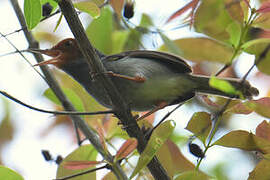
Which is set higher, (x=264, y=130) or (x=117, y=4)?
(x=117, y=4)

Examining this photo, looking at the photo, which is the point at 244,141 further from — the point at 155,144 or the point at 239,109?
the point at 155,144

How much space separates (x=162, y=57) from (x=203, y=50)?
0.41 metres

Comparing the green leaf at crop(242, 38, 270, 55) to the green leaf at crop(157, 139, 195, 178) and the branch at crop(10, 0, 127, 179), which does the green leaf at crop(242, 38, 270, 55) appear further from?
the branch at crop(10, 0, 127, 179)

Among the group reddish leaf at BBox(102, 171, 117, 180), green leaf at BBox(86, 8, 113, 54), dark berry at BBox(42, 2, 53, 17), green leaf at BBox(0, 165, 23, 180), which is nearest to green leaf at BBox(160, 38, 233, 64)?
green leaf at BBox(86, 8, 113, 54)

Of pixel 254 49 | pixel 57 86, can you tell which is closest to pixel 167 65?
pixel 57 86

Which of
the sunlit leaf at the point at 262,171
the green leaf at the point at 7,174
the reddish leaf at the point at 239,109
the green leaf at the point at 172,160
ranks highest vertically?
the green leaf at the point at 7,174

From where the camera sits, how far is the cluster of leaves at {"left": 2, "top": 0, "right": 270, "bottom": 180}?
1837 millimetres

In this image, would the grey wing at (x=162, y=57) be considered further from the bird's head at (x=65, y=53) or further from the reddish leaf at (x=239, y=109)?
the reddish leaf at (x=239, y=109)

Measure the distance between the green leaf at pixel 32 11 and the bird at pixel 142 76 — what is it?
102 centimetres

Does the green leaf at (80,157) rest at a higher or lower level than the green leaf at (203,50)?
lower

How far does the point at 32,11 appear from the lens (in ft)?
6.13

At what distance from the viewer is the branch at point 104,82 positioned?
76.8 inches

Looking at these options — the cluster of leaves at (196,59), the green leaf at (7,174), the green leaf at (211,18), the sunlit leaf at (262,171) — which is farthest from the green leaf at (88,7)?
the sunlit leaf at (262,171)

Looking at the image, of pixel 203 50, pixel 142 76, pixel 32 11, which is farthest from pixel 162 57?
pixel 32 11
